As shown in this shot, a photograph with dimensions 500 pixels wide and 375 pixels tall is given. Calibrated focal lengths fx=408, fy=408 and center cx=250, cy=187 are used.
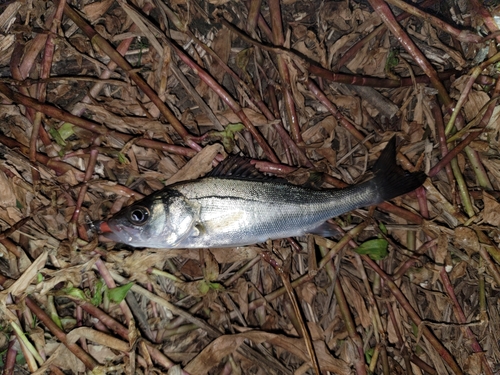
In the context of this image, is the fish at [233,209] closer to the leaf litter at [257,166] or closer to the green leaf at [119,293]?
Result: the leaf litter at [257,166]

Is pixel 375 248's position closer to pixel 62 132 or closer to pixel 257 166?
pixel 257 166

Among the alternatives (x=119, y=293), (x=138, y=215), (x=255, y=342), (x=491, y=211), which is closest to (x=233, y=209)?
(x=138, y=215)

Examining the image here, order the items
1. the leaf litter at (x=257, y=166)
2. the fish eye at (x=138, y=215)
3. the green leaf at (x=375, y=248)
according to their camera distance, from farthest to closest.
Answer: the green leaf at (x=375, y=248)
the leaf litter at (x=257, y=166)
the fish eye at (x=138, y=215)

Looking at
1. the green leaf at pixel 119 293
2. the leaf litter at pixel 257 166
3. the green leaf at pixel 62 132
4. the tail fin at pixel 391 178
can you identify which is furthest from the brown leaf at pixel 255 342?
the green leaf at pixel 62 132

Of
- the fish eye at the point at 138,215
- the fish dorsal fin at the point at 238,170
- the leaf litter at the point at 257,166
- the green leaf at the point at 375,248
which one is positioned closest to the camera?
the fish eye at the point at 138,215

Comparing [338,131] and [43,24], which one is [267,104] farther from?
[43,24]

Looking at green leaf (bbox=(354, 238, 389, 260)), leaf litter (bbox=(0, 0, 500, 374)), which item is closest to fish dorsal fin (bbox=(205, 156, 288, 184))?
leaf litter (bbox=(0, 0, 500, 374))

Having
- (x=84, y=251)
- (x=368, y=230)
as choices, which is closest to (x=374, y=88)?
(x=368, y=230)
